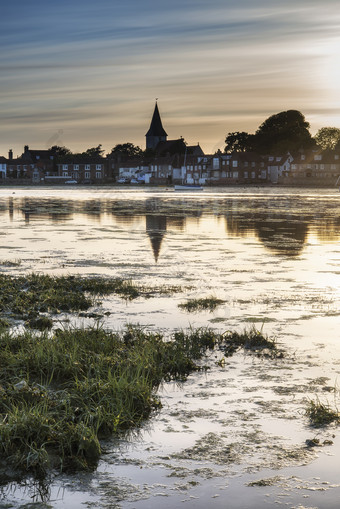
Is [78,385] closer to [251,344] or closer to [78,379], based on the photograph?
[78,379]

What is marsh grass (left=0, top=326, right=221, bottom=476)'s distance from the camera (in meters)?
6.43

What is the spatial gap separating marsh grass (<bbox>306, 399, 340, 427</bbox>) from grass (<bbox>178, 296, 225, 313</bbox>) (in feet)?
18.9

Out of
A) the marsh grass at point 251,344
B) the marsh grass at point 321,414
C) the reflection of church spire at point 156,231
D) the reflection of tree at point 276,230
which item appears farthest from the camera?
the reflection of tree at point 276,230

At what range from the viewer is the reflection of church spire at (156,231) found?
25.3m

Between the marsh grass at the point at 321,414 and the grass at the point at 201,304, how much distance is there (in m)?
5.76

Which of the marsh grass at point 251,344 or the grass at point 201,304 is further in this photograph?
the grass at point 201,304

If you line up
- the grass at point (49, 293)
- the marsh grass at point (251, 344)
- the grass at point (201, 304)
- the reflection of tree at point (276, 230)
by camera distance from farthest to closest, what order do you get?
1. the reflection of tree at point (276, 230)
2. the grass at point (201, 304)
3. the grass at point (49, 293)
4. the marsh grass at point (251, 344)

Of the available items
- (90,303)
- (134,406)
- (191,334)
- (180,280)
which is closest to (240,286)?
(180,280)

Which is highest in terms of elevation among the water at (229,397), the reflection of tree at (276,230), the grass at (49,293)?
the reflection of tree at (276,230)

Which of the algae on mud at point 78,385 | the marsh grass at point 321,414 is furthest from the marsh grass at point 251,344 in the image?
the marsh grass at point 321,414

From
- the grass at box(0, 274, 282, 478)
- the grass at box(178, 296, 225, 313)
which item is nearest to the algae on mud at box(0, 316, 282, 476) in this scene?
the grass at box(0, 274, 282, 478)

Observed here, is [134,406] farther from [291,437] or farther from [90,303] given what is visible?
[90,303]

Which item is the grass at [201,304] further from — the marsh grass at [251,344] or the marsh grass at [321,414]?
the marsh grass at [321,414]

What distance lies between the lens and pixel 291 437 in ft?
22.7
